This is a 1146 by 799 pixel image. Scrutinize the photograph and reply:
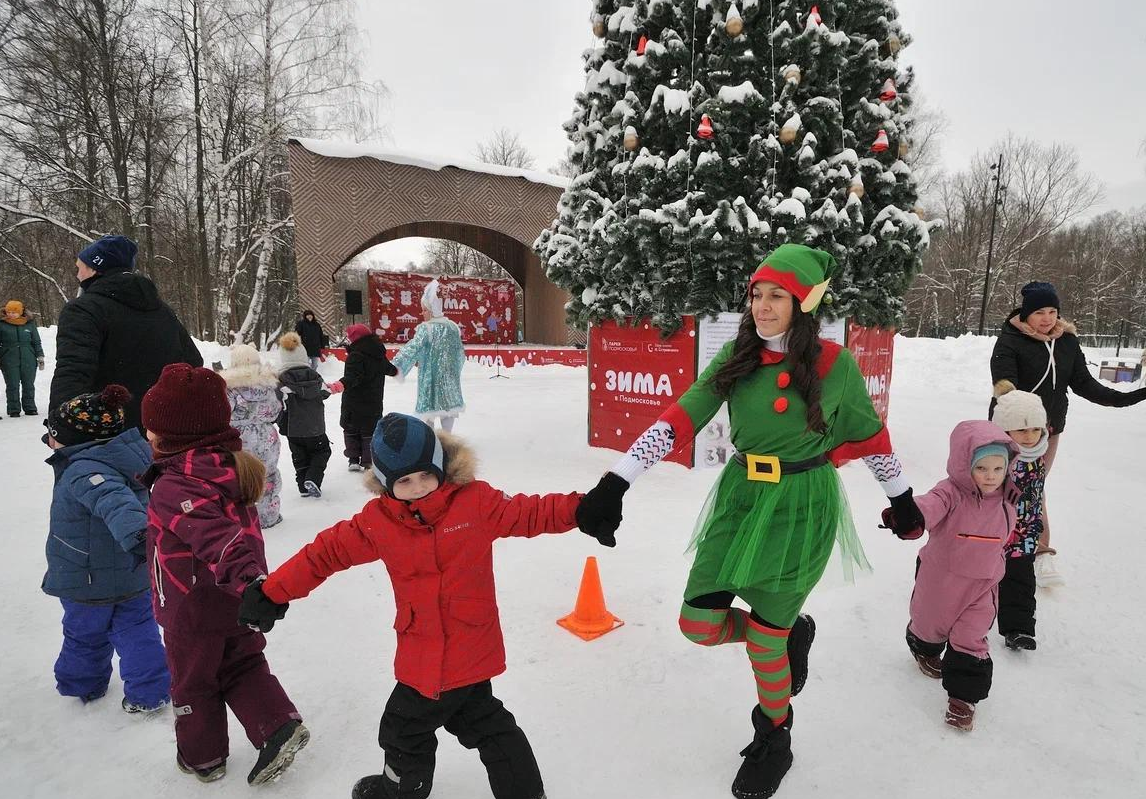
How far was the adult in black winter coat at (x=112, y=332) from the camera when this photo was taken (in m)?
2.95

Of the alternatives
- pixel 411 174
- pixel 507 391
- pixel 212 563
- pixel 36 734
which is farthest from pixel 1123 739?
pixel 411 174

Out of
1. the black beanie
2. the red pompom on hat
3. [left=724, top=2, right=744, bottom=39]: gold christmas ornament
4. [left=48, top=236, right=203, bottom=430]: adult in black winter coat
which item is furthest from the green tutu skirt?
[left=724, top=2, right=744, bottom=39]: gold christmas ornament

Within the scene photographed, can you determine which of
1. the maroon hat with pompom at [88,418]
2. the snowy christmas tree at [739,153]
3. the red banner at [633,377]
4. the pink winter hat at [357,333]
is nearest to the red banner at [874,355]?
the snowy christmas tree at [739,153]

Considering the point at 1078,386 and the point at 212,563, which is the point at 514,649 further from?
the point at 1078,386

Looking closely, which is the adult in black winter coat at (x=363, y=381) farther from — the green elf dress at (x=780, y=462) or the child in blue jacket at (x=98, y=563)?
the green elf dress at (x=780, y=462)

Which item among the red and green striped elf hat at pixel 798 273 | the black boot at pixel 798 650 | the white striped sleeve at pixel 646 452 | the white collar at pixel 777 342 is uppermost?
the red and green striped elf hat at pixel 798 273

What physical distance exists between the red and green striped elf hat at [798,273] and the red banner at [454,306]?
20458mm

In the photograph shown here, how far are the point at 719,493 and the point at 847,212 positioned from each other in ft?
16.0

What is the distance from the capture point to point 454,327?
679 cm

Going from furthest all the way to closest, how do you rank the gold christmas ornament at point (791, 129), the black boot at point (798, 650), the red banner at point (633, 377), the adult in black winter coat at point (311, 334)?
the adult in black winter coat at point (311, 334) → the red banner at point (633, 377) → the gold christmas ornament at point (791, 129) → the black boot at point (798, 650)

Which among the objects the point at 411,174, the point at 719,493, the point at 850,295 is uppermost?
the point at 411,174

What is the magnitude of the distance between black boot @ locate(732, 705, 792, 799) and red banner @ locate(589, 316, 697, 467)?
4252 millimetres

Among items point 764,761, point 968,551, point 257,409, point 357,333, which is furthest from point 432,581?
point 357,333

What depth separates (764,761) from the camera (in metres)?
2.16
